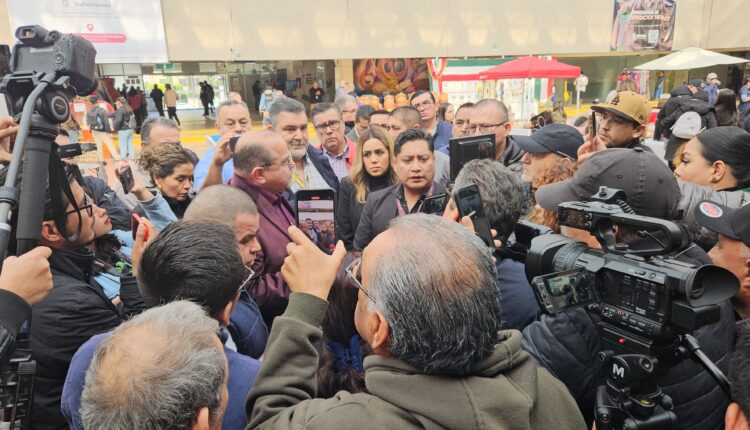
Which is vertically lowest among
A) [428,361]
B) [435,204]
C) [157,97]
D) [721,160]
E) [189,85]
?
[428,361]

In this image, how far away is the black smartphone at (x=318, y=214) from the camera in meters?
2.57

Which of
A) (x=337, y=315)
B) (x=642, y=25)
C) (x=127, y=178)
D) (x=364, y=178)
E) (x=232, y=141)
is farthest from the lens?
(x=642, y=25)

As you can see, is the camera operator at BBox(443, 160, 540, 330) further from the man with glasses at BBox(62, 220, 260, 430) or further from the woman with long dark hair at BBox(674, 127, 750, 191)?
the woman with long dark hair at BBox(674, 127, 750, 191)

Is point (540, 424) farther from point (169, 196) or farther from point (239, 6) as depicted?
point (239, 6)

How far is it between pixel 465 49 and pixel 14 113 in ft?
59.9

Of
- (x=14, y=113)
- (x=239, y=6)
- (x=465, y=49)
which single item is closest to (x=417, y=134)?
(x=14, y=113)

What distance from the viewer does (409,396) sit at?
104 cm

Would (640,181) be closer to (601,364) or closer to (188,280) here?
(601,364)

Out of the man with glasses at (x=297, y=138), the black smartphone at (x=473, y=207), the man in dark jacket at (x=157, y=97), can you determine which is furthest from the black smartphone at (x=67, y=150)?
the man in dark jacket at (x=157, y=97)

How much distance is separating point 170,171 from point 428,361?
2599 mm

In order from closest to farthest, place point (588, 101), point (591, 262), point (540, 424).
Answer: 1. point (540, 424)
2. point (591, 262)
3. point (588, 101)

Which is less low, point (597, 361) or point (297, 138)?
point (297, 138)

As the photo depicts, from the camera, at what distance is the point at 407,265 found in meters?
1.12

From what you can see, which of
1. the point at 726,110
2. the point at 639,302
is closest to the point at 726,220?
the point at 639,302
